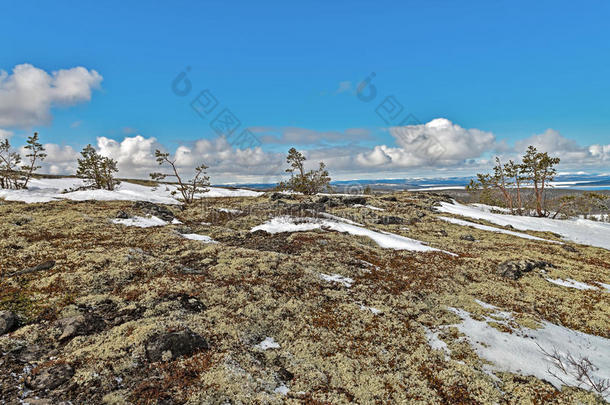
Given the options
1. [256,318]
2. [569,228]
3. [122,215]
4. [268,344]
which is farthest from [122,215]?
[569,228]

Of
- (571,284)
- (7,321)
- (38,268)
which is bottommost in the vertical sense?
(571,284)

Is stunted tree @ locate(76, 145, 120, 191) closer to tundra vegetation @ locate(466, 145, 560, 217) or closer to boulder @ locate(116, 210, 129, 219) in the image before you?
boulder @ locate(116, 210, 129, 219)

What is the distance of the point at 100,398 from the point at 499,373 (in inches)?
374

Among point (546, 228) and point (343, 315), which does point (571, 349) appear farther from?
point (546, 228)

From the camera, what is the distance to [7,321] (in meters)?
7.52

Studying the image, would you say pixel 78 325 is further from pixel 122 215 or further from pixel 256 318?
pixel 122 215

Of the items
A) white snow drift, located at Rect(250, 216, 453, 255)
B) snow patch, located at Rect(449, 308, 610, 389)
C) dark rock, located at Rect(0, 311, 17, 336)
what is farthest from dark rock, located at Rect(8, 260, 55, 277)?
snow patch, located at Rect(449, 308, 610, 389)

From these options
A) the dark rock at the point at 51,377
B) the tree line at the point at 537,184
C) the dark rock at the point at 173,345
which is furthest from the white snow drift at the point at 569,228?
the dark rock at the point at 51,377

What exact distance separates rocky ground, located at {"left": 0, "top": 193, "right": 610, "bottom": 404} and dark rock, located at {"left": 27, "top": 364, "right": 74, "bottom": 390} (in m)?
0.03

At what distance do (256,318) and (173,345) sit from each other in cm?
268

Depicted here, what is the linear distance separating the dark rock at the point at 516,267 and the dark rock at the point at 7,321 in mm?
20449

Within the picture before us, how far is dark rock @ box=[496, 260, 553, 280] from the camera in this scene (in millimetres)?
14742

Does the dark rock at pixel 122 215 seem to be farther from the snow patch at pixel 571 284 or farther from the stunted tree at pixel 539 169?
the stunted tree at pixel 539 169

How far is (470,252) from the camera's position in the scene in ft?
64.0
